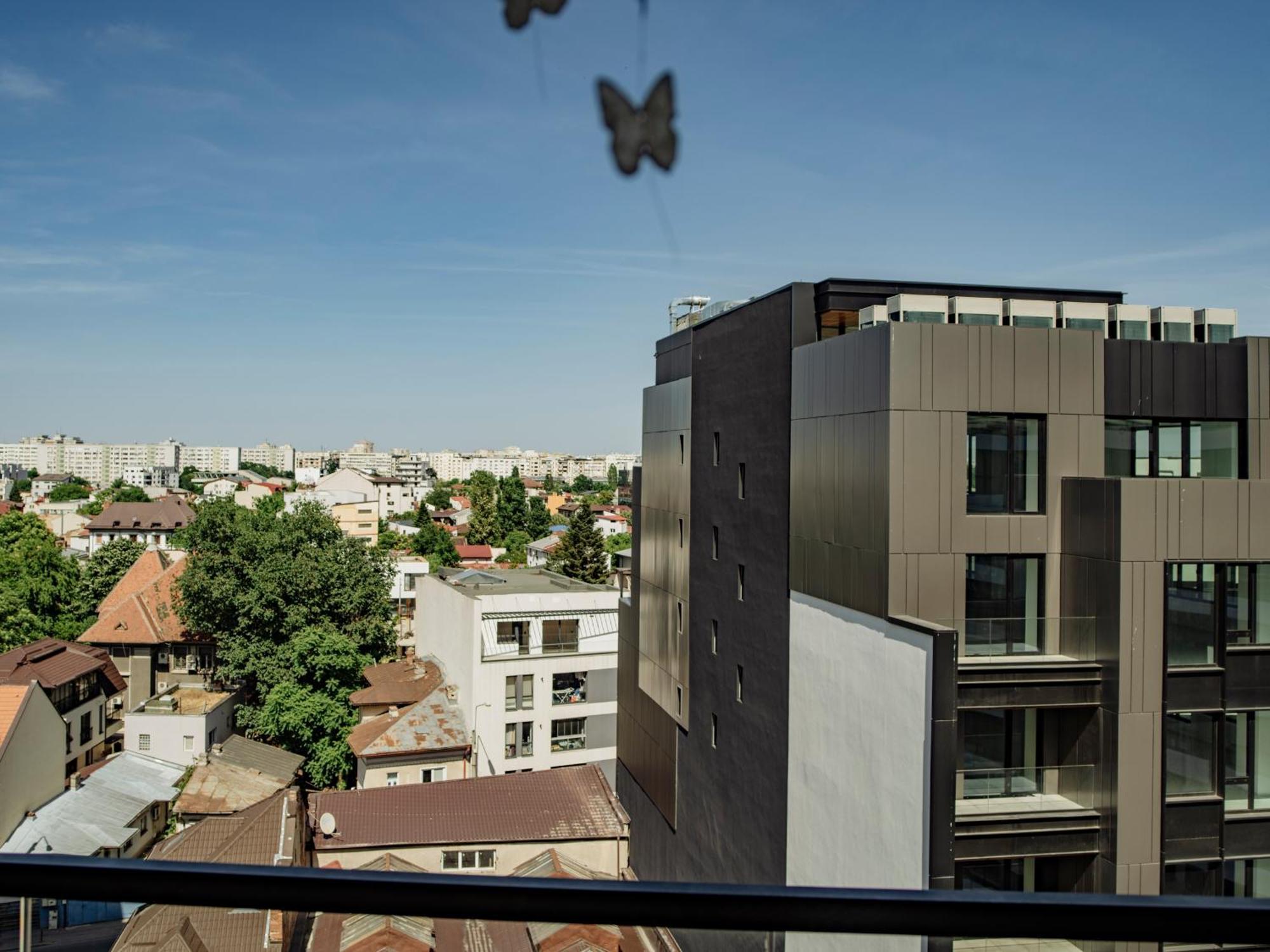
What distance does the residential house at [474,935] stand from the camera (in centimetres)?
103

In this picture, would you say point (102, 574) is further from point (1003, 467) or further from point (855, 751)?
point (1003, 467)

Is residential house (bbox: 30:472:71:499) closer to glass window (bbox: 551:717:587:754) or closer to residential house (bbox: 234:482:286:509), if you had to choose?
residential house (bbox: 234:482:286:509)

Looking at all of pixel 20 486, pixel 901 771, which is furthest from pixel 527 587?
pixel 20 486

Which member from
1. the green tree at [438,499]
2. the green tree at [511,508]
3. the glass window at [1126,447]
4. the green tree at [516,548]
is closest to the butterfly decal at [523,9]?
the glass window at [1126,447]

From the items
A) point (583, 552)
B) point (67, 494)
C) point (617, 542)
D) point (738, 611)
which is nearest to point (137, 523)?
point (617, 542)

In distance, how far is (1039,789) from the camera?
7.52 m

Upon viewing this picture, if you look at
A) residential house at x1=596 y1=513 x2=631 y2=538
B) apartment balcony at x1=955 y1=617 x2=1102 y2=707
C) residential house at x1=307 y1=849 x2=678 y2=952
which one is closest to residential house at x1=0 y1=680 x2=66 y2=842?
residential house at x1=307 y1=849 x2=678 y2=952

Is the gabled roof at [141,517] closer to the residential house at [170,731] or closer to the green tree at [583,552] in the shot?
the green tree at [583,552]

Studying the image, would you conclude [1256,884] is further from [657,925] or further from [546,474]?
[546,474]

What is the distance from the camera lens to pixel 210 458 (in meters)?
175

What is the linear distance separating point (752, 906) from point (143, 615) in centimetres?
3263

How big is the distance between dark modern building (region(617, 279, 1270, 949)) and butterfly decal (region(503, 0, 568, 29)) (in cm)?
656

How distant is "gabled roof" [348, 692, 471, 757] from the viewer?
20281 millimetres

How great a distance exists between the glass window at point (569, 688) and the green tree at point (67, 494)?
81967 mm
